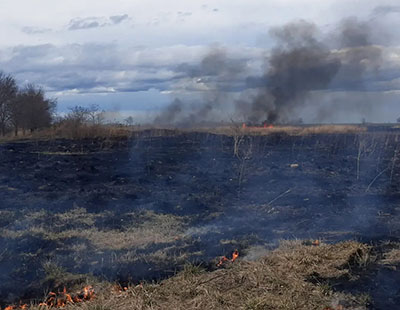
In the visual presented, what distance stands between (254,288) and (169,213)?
370 cm

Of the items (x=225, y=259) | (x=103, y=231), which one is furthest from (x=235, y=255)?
(x=103, y=231)

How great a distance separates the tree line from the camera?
105ft

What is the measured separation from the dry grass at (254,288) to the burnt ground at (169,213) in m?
0.35

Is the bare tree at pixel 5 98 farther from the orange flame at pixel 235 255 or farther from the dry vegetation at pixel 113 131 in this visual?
the orange flame at pixel 235 255

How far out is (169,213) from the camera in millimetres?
8234

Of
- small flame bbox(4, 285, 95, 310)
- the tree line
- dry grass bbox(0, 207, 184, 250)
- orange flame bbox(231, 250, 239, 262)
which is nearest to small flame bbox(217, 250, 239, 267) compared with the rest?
orange flame bbox(231, 250, 239, 262)

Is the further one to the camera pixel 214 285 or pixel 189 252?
pixel 189 252

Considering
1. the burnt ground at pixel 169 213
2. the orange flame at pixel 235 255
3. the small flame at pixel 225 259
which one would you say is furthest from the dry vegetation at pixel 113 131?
the small flame at pixel 225 259

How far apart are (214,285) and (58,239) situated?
114 inches

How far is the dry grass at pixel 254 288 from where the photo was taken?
438cm

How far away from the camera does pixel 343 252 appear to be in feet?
18.7

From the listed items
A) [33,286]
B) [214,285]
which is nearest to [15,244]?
[33,286]

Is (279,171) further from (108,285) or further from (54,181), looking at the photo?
(108,285)

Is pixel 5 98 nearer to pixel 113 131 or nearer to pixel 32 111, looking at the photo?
pixel 32 111
